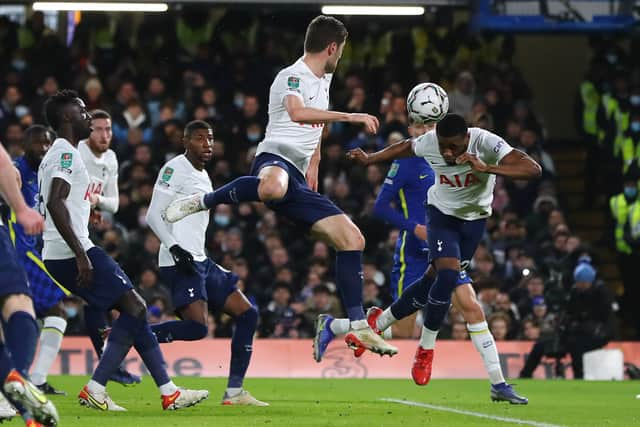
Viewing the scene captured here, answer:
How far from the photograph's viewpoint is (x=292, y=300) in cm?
1842

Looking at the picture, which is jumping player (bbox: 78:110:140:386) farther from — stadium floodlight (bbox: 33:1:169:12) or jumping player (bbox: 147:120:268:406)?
stadium floodlight (bbox: 33:1:169:12)

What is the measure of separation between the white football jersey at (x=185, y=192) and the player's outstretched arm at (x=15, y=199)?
4.39 meters

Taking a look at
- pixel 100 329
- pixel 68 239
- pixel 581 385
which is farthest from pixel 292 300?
pixel 68 239

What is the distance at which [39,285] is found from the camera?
1195cm

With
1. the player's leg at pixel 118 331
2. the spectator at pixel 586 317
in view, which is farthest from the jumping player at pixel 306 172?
the spectator at pixel 586 317

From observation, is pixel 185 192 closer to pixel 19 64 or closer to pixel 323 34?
pixel 323 34

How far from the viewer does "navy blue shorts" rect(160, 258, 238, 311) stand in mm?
10820

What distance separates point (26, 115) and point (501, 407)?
37.9 ft

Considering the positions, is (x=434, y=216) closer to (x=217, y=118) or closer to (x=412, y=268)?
(x=412, y=268)

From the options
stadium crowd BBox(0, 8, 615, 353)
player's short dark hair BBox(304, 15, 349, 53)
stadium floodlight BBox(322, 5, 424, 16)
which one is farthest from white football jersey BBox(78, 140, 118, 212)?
stadium floodlight BBox(322, 5, 424, 16)

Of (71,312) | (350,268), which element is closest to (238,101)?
(71,312)

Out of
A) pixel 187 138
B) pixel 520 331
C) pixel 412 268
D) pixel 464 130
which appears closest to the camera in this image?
pixel 464 130

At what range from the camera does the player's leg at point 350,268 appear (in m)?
9.45

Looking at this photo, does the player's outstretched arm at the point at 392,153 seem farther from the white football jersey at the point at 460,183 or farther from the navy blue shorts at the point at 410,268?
the navy blue shorts at the point at 410,268
